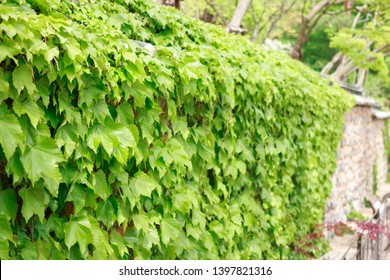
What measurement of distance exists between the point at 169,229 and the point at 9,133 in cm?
136

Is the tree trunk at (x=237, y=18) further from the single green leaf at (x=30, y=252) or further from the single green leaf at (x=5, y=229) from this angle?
the single green leaf at (x=5, y=229)

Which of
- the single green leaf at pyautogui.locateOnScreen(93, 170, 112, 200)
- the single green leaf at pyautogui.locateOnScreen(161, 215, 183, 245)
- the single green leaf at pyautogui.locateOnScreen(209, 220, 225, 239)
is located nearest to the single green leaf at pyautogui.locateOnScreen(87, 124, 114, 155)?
the single green leaf at pyautogui.locateOnScreen(93, 170, 112, 200)

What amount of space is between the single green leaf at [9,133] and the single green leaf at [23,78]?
0.36 ft

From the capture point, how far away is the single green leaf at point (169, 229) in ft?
10.6

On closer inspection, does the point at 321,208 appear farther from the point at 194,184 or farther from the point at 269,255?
the point at 194,184

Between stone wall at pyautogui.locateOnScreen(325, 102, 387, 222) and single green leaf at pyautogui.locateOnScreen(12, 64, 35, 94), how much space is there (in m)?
6.43

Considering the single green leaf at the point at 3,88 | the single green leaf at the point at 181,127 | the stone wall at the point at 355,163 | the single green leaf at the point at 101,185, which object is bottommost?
the stone wall at the point at 355,163

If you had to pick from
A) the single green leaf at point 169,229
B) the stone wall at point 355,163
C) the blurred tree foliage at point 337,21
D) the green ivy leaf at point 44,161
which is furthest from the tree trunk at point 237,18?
the green ivy leaf at point 44,161

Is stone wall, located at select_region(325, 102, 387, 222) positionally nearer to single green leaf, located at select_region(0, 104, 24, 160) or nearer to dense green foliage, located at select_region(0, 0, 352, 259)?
dense green foliage, located at select_region(0, 0, 352, 259)

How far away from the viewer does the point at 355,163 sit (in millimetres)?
11211

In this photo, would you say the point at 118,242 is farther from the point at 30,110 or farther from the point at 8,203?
the point at 30,110

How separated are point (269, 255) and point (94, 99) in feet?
10.1

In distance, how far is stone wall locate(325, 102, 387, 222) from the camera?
29.6 feet

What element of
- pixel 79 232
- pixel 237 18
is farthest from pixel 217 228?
pixel 237 18
